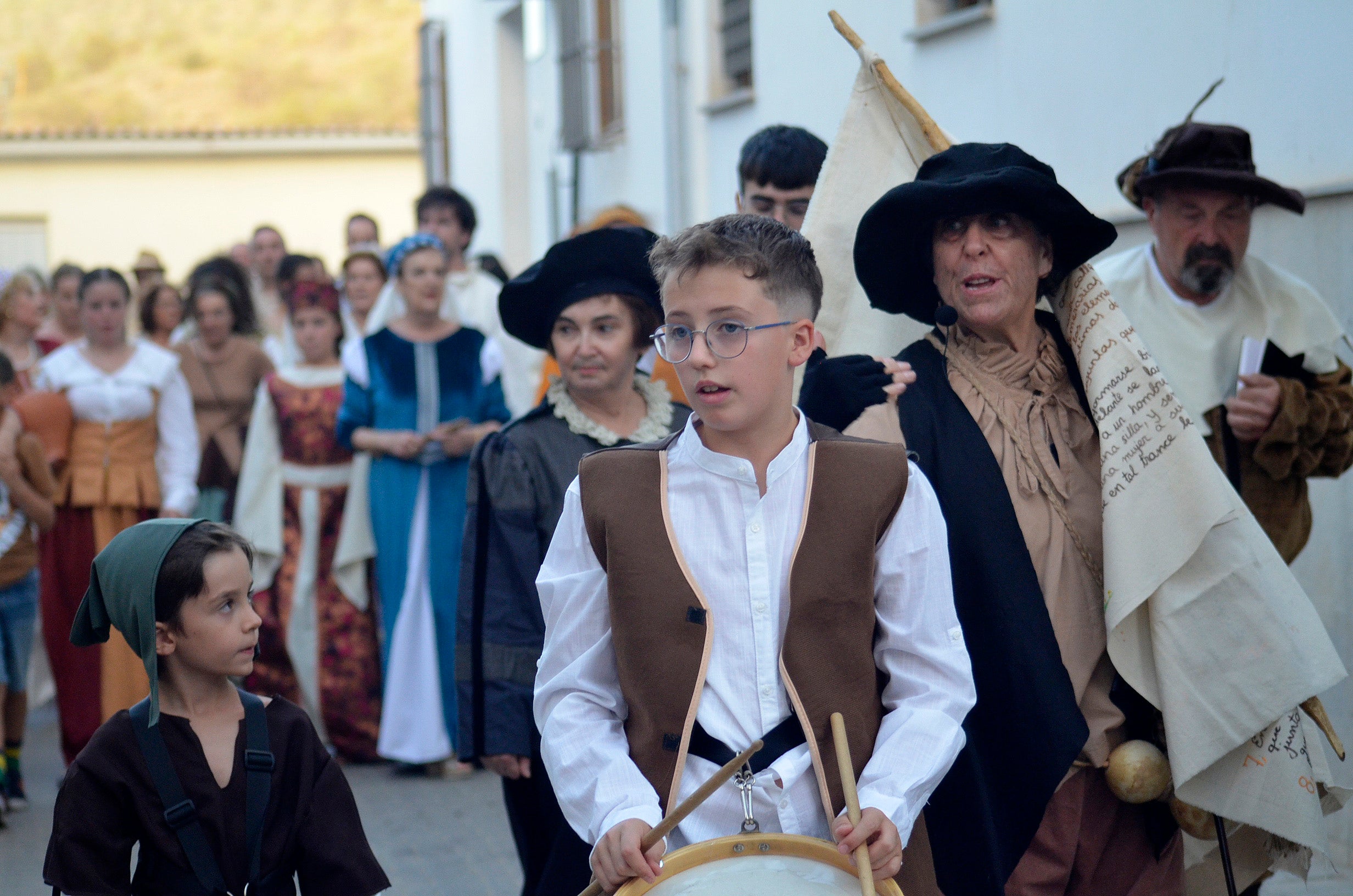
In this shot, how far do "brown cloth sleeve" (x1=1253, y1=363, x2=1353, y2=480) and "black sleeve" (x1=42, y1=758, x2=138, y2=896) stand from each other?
9.71 ft

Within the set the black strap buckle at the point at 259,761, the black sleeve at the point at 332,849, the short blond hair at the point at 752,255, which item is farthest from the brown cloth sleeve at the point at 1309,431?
the black strap buckle at the point at 259,761

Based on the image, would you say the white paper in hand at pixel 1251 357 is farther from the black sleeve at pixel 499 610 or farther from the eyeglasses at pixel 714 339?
the eyeglasses at pixel 714 339

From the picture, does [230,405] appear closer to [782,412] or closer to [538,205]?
[782,412]

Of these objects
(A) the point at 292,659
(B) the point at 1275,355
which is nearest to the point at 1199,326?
(B) the point at 1275,355

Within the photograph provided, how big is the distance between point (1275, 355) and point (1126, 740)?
62.3 inches

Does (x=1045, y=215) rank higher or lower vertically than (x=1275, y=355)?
higher

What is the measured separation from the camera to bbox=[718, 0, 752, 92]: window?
1050 centimetres

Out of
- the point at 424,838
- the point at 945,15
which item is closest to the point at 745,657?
the point at 424,838

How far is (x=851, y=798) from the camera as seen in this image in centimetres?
221

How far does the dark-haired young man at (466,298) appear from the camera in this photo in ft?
23.3

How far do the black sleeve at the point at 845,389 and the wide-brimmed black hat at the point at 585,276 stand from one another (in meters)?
0.85

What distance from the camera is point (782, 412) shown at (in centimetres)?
263

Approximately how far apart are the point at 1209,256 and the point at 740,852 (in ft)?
8.71

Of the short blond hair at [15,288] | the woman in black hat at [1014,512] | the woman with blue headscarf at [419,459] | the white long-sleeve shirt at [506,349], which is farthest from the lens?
the short blond hair at [15,288]
